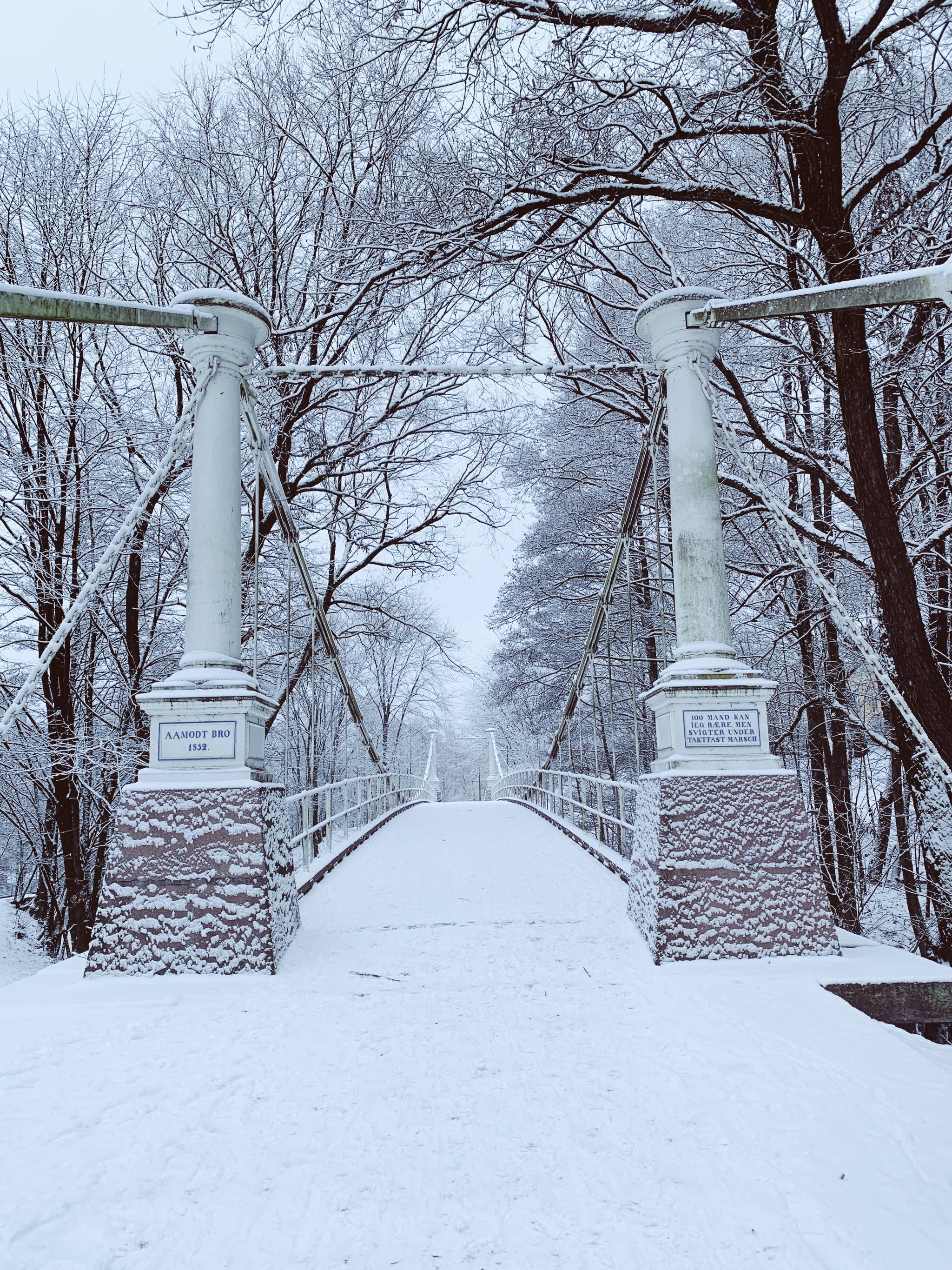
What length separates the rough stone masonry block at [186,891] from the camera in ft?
14.7

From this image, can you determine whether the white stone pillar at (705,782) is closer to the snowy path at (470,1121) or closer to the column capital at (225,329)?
the snowy path at (470,1121)

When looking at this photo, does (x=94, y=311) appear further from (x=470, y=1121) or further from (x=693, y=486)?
(x=470, y=1121)

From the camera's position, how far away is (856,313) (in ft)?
20.0

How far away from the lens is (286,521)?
23.9 ft

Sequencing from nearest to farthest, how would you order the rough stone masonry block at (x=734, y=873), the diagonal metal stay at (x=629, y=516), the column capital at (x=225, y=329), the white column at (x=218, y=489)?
1. the rough stone masonry block at (x=734, y=873)
2. the white column at (x=218, y=489)
3. the column capital at (x=225, y=329)
4. the diagonal metal stay at (x=629, y=516)

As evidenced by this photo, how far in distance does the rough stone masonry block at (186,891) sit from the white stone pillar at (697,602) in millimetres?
2405

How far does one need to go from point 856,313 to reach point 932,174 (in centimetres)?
213

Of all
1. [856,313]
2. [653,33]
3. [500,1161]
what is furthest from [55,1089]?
[653,33]

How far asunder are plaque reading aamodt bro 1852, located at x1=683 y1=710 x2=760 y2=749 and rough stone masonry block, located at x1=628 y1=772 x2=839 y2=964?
0.74ft

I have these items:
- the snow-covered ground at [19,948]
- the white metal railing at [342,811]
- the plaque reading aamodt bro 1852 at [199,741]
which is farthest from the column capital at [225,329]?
the snow-covered ground at [19,948]

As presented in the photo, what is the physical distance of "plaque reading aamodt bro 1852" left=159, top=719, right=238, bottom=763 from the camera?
4.83 metres

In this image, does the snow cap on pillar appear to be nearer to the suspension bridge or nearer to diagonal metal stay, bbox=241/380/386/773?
the suspension bridge

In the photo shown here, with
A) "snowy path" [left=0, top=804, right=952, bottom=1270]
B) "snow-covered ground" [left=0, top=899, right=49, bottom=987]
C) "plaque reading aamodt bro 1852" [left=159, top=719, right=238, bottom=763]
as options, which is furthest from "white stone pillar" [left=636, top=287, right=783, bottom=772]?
"snow-covered ground" [left=0, top=899, right=49, bottom=987]

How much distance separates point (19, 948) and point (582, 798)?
949 centimetres
